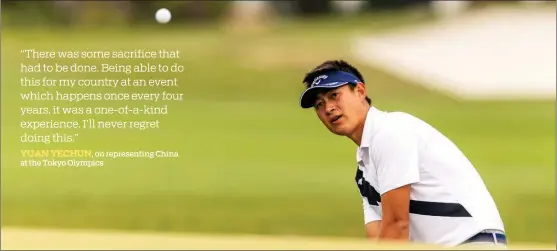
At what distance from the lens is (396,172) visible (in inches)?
97.5

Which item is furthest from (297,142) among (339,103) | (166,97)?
(339,103)

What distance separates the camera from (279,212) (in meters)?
5.40

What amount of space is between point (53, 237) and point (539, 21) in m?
4.49

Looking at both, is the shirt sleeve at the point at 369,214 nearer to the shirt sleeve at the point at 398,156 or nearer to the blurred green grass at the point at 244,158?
the shirt sleeve at the point at 398,156

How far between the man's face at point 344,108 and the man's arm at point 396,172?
0.13m

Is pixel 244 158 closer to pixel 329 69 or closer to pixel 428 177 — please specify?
pixel 329 69

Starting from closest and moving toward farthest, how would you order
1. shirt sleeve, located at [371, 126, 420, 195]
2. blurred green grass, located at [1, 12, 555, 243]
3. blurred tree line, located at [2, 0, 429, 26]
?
shirt sleeve, located at [371, 126, 420, 195], blurred green grass, located at [1, 12, 555, 243], blurred tree line, located at [2, 0, 429, 26]

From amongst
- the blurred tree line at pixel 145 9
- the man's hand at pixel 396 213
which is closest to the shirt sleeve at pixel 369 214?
the man's hand at pixel 396 213

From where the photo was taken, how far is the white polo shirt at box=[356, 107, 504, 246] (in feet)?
8.15

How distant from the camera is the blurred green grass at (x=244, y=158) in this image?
3969mm

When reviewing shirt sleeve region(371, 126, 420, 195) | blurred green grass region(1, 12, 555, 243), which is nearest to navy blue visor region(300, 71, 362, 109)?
shirt sleeve region(371, 126, 420, 195)

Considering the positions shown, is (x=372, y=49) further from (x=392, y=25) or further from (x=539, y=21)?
(x=539, y=21)

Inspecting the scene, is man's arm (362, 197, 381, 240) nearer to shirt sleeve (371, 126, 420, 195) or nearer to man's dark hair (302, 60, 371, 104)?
shirt sleeve (371, 126, 420, 195)

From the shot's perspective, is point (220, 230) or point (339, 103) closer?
point (339, 103)
